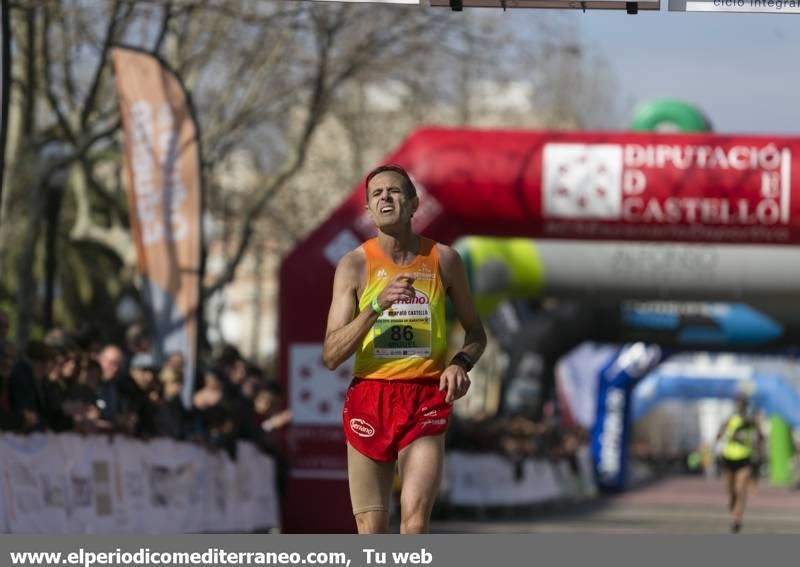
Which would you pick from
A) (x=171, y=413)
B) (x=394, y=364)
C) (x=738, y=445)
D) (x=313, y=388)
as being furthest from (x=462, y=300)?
(x=738, y=445)

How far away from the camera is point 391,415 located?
316 inches

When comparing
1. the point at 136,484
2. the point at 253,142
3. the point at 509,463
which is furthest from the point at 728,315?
the point at 136,484

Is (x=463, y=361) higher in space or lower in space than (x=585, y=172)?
lower

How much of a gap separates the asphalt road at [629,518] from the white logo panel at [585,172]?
4.48 meters

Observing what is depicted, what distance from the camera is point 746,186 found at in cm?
1895

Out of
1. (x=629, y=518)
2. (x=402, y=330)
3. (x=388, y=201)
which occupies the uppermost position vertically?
(x=388, y=201)

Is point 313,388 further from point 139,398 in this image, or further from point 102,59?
point 102,59

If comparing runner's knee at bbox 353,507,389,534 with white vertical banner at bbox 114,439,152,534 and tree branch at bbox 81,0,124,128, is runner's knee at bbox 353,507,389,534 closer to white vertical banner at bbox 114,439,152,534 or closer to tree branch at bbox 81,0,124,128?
white vertical banner at bbox 114,439,152,534

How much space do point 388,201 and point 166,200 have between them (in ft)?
33.1

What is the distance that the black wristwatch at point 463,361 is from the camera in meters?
8.03

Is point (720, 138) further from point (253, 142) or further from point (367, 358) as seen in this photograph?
point (253, 142)

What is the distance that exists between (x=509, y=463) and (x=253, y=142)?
22.0 feet

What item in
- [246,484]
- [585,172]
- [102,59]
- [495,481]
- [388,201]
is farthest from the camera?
[495,481]

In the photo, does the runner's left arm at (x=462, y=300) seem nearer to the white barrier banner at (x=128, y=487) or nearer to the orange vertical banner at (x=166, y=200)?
the white barrier banner at (x=128, y=487)
